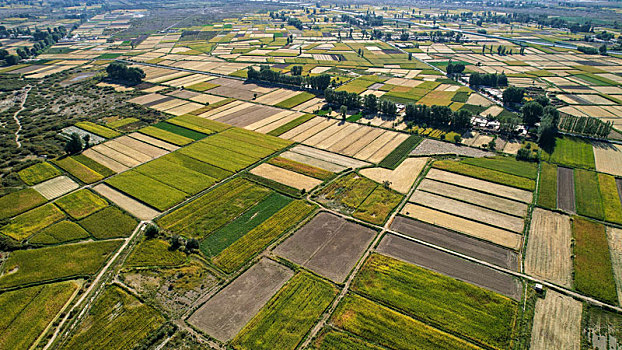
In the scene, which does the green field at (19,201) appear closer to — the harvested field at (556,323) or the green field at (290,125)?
the green field at (290,125)

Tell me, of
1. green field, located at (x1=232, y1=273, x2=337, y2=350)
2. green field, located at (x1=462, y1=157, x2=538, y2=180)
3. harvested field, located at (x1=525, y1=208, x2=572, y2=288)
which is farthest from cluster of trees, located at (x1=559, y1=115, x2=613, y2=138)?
green field, located at (x1=232, y1=273, x2=337, y2=350)

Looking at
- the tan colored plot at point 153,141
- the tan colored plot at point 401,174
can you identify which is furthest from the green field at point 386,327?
the tan colored plot at point 153,141

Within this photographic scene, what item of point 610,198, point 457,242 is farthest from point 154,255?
point 610,198

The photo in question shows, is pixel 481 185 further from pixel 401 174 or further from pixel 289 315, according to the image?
pixel 289 315

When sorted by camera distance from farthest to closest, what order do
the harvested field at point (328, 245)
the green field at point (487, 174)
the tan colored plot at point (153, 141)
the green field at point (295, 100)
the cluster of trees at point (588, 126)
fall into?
the green field at point (295, 100) < the tan colored plot at point (153, 141) < the cluster of trees at point (588, 126) < the green field at point (487, 174) < the harvested field at point (328, 245)

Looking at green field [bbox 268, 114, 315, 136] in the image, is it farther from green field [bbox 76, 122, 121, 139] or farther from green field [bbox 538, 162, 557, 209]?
green field [bbox 538, 162, 557, 209]

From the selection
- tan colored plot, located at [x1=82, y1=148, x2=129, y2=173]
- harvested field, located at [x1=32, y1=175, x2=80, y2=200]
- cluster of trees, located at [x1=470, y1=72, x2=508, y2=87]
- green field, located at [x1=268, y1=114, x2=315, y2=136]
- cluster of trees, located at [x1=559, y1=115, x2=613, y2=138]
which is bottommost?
harvested field, located at [x1=32, y1=175, x2=80, y2=200]
